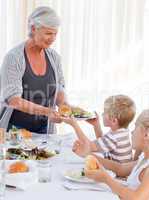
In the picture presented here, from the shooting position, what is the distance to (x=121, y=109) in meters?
2.54

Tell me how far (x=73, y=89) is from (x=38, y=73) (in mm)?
1360

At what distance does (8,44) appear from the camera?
417 cm

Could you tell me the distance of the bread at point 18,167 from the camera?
2.03 m

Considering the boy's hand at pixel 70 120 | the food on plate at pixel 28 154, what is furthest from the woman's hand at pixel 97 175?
the boy's hand at pixel 70 120

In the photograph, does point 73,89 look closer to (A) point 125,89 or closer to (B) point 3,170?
(A) point 125,89

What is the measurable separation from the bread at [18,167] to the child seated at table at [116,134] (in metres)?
0.47

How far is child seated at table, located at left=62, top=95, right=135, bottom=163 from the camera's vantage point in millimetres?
2441

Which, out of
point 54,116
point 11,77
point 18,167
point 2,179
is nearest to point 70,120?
point 54,116

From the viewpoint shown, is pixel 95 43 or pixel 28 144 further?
Result: pixel 95 43

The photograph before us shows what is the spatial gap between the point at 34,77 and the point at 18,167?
1005mm

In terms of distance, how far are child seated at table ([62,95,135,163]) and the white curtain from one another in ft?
5.53

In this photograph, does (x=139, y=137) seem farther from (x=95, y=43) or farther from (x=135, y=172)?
(x=95, y=43)

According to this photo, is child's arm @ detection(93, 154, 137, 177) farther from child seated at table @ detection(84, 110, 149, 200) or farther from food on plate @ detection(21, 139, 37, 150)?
food on plate @ detection(21, 139, 37, 150)

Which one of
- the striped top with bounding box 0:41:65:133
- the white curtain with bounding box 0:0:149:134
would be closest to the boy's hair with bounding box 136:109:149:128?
the striped top with bounding box 0:41:65:133
